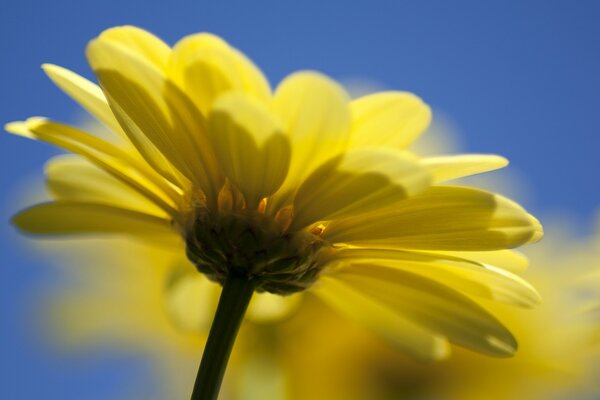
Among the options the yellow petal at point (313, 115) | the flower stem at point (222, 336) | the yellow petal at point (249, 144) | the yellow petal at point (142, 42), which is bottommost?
the flower stem at point (222, 336)

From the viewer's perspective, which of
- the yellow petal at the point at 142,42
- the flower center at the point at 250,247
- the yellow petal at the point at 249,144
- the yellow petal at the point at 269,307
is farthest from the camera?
the yellow petal at the point at 269,307

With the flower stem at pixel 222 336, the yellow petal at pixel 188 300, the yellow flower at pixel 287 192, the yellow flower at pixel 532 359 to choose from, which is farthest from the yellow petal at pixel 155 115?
the yellow flower at pixel 532 359

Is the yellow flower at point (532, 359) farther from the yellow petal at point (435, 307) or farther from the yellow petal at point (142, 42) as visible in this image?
the yellow petal at point (142, 42)

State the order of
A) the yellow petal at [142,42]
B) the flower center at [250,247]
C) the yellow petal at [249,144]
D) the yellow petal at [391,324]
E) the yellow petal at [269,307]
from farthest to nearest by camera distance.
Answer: the yellow petal at [269,307] < the yellow petal at [391,324] < the flower center at [250,247] < the yellow petal at [142,42] < the yellow petal at [249,144]

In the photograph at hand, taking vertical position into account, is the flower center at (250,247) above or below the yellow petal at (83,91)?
below

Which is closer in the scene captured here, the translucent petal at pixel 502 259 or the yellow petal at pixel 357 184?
the yellow petal at pixel 357 184

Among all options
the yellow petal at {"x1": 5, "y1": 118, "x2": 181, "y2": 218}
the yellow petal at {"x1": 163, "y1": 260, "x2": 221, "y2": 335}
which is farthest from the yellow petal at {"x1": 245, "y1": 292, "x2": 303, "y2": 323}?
the yellow petal at {"x1": 5, "y1": 118, "x2": 181, "y2": 218}

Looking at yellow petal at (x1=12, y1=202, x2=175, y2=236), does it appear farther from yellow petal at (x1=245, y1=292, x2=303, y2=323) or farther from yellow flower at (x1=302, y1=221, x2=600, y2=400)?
yellow flower at (x1=302, y1=221, x2=600, y2=400)
